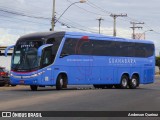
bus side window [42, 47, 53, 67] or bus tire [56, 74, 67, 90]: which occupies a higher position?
bus side window [42, 47, 53, 67]

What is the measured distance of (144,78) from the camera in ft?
118

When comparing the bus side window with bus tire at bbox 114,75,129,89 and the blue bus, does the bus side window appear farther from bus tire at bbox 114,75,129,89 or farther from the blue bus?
bus tire at bbox 114,75,129,89

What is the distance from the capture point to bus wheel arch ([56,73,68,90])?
28609mm

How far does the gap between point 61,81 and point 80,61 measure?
216 centimetres

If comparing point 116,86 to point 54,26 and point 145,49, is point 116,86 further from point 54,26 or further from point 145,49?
point 54,26

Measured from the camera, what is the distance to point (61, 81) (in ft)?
94.8

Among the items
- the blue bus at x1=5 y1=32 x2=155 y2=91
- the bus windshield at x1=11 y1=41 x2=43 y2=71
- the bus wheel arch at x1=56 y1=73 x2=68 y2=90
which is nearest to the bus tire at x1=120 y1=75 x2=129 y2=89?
the blue bus at x1=5 y1=32 x2=155 y2=91

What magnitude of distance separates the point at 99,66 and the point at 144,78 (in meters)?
5.48

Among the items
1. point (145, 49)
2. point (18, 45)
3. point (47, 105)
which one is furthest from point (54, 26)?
point (47, 105)

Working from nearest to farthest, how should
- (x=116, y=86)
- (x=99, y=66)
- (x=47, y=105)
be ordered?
(x=47, y=105), (x=99, y=66), (x=116, y=86)

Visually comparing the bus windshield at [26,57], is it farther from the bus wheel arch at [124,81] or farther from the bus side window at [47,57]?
the bus wheel arch at [124,81]

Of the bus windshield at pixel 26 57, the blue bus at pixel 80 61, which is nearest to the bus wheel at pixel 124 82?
the blue bus at pixel 80 61

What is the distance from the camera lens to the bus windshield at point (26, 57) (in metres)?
27.6

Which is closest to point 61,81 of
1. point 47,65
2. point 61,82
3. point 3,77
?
point 61,82
